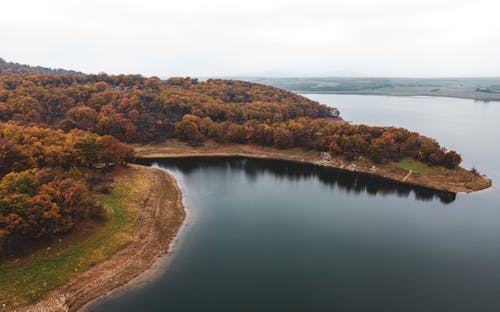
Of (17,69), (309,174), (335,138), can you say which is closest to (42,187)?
(309,174)

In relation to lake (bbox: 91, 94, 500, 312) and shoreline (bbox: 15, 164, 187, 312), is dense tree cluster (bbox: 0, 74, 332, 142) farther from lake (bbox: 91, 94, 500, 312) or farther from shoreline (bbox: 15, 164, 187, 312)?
shoreline (bbox: 15, 164, 187, 312)

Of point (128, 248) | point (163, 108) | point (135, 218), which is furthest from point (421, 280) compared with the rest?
point (163, 108)

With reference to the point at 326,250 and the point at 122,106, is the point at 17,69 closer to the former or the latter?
the point at 122,106

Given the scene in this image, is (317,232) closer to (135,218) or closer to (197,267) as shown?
(197,267)

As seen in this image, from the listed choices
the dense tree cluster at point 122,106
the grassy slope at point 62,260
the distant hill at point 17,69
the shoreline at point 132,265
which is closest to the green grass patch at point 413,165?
the dense tree cluster at point 122,106

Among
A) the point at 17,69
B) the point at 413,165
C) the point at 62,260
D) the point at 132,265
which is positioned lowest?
the point at 132,265

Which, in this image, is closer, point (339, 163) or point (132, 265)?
point (132, 265)
